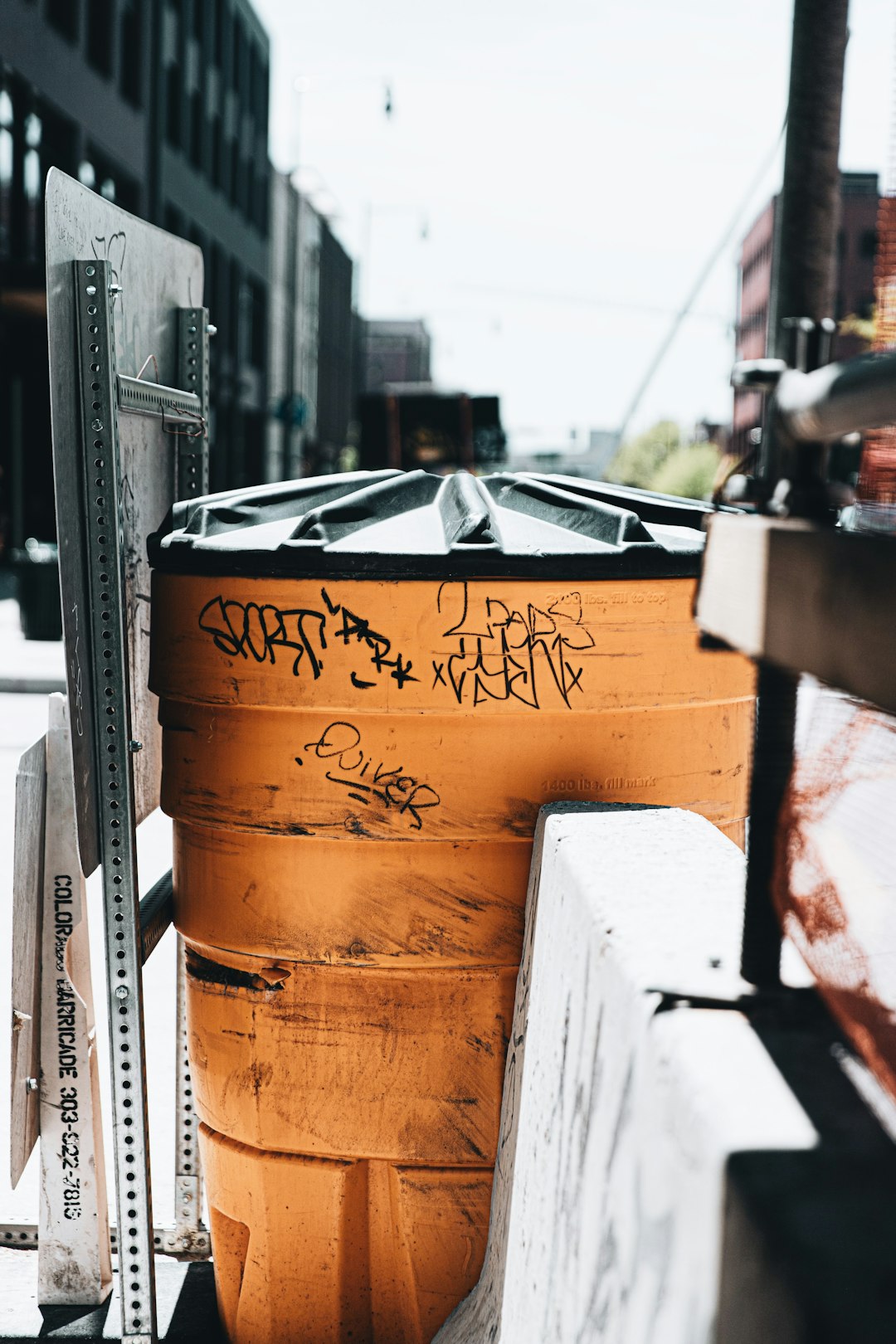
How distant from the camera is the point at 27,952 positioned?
2.90 meters

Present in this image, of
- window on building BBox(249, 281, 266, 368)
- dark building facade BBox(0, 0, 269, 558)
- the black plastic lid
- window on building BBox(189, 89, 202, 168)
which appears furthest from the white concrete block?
window on building BBox(249, 281, 266, 368)

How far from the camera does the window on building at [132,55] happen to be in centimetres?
2589

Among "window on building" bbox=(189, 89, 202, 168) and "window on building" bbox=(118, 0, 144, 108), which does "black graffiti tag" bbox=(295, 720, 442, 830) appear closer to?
"window on building" bbox=(118, 0, 144, 108)

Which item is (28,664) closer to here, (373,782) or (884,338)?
(373,782)

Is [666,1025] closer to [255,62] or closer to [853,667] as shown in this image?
[853,667]

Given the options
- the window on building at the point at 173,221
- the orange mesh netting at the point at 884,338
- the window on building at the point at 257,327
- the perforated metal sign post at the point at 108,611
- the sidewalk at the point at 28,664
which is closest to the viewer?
the orange mesh netting at the point at 884,338

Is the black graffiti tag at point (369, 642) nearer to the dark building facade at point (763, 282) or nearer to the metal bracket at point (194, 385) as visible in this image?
the metal bracket at point (194, 385)

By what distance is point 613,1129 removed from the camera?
1469 mm

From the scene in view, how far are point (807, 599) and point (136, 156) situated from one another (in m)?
28.3

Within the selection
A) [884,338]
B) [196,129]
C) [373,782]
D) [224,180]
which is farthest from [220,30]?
[884,338]

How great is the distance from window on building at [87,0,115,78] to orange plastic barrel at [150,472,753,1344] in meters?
24.7

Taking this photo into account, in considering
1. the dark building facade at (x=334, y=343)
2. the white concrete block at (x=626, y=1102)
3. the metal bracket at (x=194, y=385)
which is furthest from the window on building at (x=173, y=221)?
the dark building facade at (x=334, y=343)

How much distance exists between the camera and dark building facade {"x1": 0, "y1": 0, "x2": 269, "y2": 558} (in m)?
21.2

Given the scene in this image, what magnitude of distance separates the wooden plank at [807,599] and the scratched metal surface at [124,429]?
1398mm
